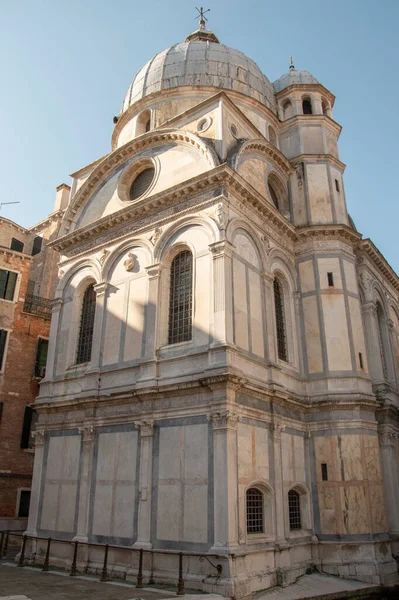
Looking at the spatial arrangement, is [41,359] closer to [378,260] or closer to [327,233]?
[327,233]

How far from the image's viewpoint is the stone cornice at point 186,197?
16.2 metres

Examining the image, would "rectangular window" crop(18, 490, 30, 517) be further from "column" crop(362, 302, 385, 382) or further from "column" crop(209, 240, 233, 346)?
"column" crop(362, 302, 385, 382)

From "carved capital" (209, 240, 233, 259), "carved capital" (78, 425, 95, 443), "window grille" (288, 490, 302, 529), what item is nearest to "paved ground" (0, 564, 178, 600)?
"carved capital" (78, 425, 95, 443)

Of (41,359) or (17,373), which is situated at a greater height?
(41,359)

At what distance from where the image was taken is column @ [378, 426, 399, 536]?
687 inches

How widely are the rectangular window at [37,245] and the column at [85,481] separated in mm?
18169

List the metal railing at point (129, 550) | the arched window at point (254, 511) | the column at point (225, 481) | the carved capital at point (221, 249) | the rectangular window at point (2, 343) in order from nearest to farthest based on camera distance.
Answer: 1. the metal railing at point (129, 550)
2. the column at point (225, 481)
3. the arched window at point (254, 511)
4. the carved capital at point (221, 249)
5. the rectangular window at point (2, 343)

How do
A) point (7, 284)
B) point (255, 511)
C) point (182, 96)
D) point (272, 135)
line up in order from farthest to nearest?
point (7, 284) < point (272, 135) < point (182, 96) < point (255, 511)

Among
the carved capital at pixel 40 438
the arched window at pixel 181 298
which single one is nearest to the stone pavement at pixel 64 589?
the carved capital at pixel 40 438

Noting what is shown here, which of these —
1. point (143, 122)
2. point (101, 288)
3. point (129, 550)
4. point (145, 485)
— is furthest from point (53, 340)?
point (143, 122)

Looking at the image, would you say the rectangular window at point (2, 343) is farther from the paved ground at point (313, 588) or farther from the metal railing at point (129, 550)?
the paved ground at point (313, 588)

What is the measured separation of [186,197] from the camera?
1705 centimetres

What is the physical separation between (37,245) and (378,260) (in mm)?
21145

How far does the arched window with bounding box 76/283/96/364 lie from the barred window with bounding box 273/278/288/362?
22.9 ft
